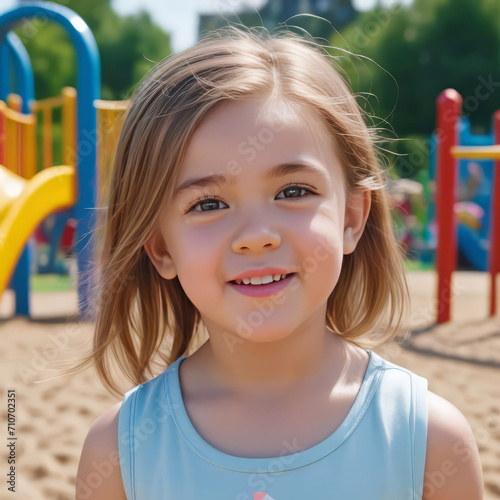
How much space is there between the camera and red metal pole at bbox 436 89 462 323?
548 cm

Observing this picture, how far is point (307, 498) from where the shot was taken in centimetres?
128

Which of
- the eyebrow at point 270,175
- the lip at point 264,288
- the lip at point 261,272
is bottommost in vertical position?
the lip at point 264,288

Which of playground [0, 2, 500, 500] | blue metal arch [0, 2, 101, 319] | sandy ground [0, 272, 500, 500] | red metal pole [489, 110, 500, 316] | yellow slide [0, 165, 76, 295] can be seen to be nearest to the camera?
sandy ground [0, 272, 500, 500]

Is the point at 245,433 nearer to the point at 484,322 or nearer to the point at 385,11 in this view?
the point at 484,322

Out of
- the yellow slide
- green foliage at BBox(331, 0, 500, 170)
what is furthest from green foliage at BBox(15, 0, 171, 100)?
the yellow slide

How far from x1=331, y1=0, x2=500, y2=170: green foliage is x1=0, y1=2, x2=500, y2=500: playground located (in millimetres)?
12882

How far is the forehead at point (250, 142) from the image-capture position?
4.26 ft

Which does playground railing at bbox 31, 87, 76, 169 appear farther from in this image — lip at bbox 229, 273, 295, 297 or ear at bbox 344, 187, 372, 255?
lip at bbox 229, 273, 295, 297

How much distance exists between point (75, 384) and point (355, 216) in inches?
117

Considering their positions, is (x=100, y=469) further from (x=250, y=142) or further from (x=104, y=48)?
(x=104, y=48)

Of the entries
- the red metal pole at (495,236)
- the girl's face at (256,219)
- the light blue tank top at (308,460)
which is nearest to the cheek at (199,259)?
the girl's face at (256,219)

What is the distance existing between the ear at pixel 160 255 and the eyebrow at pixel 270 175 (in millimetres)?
199

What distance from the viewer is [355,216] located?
1.57m

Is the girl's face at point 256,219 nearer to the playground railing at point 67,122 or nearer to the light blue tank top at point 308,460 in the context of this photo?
the light blue tank top at point 308,460
